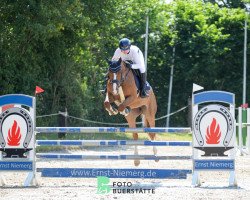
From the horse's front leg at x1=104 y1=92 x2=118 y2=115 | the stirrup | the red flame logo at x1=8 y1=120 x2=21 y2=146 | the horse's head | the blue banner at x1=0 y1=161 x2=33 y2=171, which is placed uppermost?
the horse's head

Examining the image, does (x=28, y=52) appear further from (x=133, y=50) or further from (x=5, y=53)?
(x=133, y=50)

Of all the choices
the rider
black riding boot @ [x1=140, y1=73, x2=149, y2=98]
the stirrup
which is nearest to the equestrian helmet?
the rider

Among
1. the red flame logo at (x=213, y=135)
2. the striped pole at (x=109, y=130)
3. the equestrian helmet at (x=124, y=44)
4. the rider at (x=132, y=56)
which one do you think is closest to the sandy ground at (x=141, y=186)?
the red flame logo at (x=213, y=135)

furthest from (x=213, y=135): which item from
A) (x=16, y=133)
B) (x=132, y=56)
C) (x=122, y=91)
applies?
(x=16, y=133)

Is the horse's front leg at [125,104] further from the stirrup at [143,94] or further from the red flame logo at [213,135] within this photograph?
the red flame logo at [213,135]

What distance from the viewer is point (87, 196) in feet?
24.6

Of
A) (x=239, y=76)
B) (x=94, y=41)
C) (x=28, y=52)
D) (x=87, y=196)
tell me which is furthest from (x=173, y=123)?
(x=87, y=196)

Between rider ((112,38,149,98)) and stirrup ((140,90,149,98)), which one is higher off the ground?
rider ((112,38,149,98))

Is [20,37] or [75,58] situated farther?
[75,58]

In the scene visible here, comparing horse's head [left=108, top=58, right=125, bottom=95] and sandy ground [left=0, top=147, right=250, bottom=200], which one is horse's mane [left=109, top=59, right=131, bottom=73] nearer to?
horse's head [left=108, top=58, right=125, bottom=95]

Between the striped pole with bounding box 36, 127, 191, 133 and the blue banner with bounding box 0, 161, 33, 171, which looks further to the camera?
the blue banner with bounding box 0, 161, 33, 171

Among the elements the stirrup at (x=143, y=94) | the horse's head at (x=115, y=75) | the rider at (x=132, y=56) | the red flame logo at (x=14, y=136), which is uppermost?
the rider at (x=132, y=56)

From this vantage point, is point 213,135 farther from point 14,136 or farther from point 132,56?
point 14,136

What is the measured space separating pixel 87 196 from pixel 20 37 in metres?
13.5
